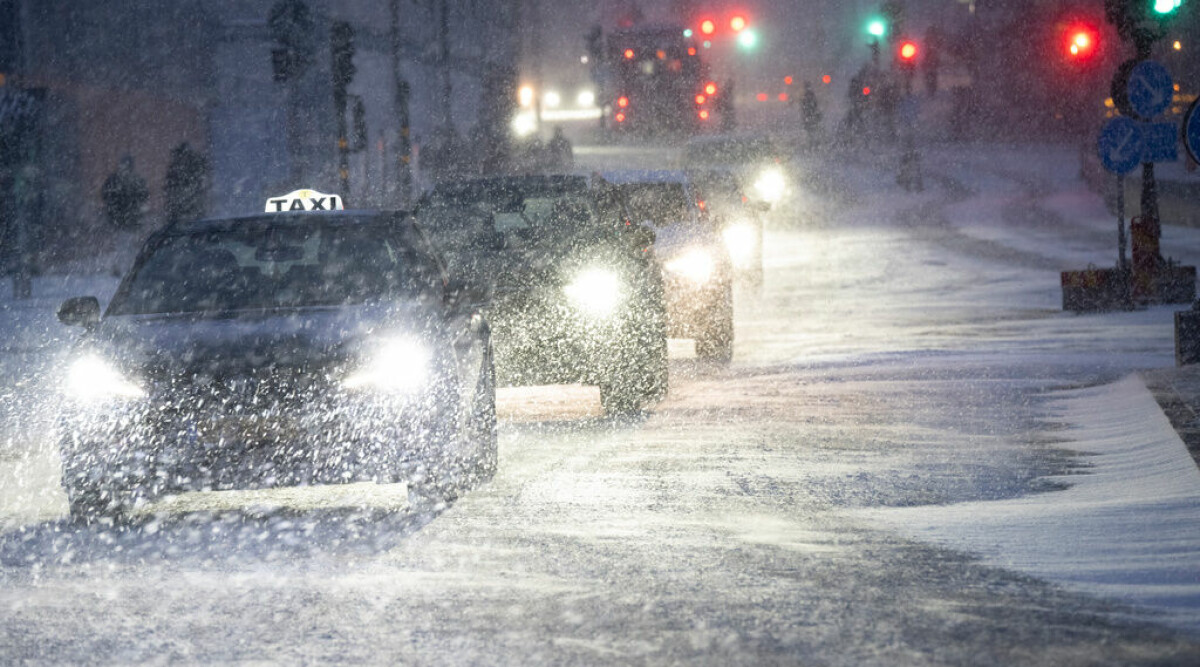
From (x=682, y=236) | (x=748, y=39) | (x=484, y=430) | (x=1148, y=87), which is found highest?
(x=748, y=39)

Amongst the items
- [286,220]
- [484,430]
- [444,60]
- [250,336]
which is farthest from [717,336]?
[444,60]

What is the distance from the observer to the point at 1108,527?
7277 millimetres

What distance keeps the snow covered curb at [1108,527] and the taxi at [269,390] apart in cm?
205

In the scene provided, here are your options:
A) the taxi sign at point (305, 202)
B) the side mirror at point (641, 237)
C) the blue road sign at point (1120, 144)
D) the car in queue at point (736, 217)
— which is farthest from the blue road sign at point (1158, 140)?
the taxi sign at point (305, 202)

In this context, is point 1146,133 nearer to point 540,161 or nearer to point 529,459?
point 529,459

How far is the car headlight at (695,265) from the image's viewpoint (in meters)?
15.7

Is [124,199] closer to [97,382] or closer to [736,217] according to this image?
[736,217]

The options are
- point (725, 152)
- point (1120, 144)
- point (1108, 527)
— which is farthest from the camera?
point (725, 152)

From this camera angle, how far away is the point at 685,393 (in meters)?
13.3

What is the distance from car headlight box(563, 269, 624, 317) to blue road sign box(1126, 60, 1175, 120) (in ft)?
24.2

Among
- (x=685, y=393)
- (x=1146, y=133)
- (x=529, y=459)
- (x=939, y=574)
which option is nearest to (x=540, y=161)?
(x=1146, y=133)

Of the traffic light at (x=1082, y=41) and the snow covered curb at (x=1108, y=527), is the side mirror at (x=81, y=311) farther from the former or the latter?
the traffic light at (x=1082, y=41)

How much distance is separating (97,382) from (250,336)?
28.0 inches

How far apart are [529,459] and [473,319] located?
103 cm
